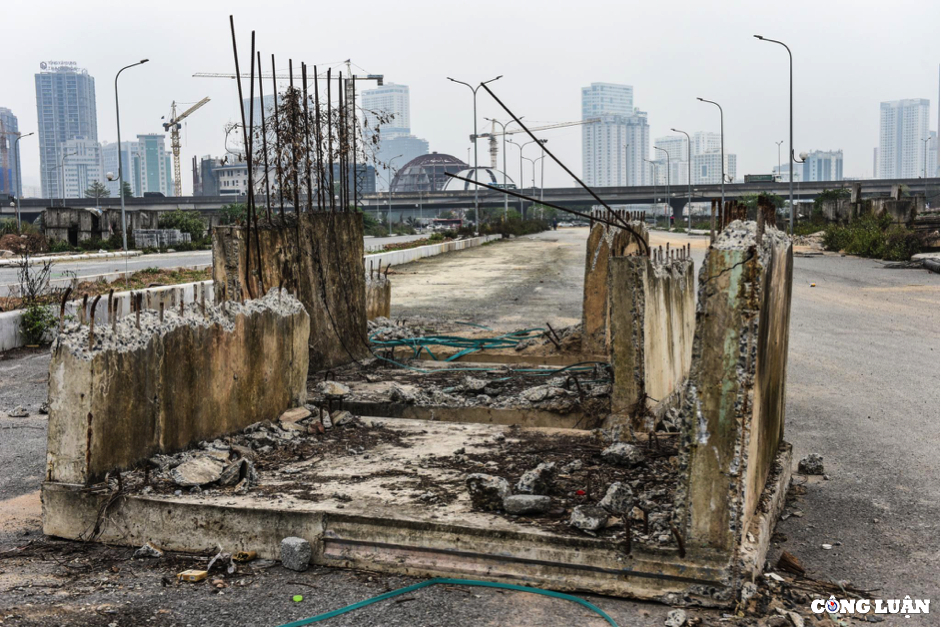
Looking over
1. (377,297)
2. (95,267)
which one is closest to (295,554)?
(377,297)

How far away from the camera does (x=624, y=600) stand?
3932mm

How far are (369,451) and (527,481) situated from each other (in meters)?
1.47

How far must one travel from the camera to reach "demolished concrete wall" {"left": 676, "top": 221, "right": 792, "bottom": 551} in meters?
3.90

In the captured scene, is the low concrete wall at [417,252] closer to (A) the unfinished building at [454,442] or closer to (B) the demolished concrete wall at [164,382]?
(A) the unfinished building at [454,442]

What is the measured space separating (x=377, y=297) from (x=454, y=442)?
5.83 m

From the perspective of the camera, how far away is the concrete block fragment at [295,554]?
429cm

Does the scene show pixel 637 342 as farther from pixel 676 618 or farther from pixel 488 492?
pixel 676 618

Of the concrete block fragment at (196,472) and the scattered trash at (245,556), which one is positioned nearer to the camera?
the scattered trash at (245,556)

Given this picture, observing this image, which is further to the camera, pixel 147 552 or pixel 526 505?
pixel 147 552

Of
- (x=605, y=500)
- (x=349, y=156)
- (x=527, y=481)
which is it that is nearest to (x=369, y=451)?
(x=527, y=481)

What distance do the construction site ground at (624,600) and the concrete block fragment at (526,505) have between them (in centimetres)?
53

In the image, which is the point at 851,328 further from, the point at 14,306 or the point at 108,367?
the point at 14,306

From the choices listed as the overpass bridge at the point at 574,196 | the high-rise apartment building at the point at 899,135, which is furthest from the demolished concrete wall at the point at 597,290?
the high-rise apartment building at the point at 899,135

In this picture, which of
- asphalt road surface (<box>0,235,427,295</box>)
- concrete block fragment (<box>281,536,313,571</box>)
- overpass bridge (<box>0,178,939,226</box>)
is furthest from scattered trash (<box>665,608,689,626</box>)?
overpass bridge (<box>0,178,939,226</box>)
